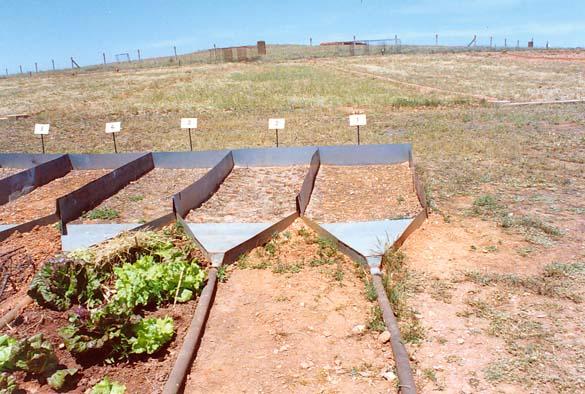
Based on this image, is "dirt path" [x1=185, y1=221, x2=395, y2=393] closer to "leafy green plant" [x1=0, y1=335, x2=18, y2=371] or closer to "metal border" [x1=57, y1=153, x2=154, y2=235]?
"leafy green plant" [x1=0, y1=335, x2=18, y2=371]

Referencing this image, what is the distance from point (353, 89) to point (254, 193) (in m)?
14.8

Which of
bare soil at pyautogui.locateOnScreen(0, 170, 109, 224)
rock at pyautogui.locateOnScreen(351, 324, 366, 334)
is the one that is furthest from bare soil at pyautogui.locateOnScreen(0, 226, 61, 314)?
rock at pyautogui.locateOnScreen(351, 324, 366, 334)

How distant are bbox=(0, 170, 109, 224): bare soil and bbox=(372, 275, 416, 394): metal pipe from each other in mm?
4850

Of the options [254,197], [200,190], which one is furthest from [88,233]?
[254,197]

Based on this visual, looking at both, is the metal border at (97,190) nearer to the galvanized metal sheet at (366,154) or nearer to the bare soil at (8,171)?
the bare soil at (8,171)

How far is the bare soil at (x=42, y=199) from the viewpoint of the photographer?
663cm

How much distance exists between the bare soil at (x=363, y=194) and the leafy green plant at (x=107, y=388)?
337cm

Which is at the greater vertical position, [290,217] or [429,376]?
[290,217]

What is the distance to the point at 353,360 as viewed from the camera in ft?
11.5

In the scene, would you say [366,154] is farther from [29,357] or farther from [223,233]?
[29,357]

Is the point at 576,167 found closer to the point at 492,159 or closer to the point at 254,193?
the point at 492,159

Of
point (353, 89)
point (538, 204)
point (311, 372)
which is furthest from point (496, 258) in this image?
point (353, 89)

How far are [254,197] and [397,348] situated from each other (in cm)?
405

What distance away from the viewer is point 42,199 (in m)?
7.43
